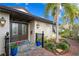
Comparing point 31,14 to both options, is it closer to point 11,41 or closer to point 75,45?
point 11,41

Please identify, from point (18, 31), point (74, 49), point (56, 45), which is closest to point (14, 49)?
point (18, 31)

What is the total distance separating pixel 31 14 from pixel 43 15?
0.25 m

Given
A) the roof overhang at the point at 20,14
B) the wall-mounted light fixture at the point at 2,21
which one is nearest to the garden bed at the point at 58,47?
the roof overhang at the point at 20,14

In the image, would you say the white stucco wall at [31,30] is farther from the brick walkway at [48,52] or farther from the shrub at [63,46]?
the shrub at [63,46]

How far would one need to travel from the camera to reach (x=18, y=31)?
3.92 meters

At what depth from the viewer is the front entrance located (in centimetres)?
383

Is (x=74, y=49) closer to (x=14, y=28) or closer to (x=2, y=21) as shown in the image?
(x=14, y=28)

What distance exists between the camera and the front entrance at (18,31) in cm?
383

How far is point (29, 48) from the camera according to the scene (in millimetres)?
3861

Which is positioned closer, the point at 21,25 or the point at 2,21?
the point at 2,21

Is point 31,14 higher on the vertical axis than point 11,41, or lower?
higher

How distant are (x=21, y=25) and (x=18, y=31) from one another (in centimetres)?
14

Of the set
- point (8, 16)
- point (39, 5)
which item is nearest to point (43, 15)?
point (39, 5)

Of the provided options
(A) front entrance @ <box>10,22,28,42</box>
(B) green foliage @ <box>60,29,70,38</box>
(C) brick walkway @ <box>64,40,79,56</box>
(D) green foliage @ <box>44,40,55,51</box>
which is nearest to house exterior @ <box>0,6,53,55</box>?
(A) front entrance @ <box>10,22,28,42</box>
